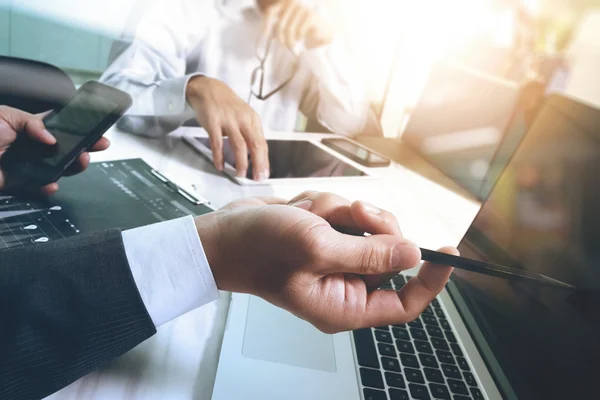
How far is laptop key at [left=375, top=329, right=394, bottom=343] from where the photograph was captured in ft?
1.16

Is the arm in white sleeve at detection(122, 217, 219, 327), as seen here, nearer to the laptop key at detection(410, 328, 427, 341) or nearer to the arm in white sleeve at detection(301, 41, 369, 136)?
the laptop key at detection(410, 328, 427, 341)

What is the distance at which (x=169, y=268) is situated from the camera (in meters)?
0.30

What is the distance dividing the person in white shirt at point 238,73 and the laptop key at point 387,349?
12.2 inches

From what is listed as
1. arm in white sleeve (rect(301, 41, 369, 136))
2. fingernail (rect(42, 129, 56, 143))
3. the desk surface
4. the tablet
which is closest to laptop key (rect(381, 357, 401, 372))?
the desk surface

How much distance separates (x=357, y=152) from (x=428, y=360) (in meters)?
0.45

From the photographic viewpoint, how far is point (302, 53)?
80 centimetres

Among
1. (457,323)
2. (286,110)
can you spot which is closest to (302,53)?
(286,110)

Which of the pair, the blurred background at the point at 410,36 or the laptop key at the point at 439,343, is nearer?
the laptop key at the point at 439,343

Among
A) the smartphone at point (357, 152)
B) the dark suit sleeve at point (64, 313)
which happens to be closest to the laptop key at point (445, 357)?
the dark suit sleeve at point (64, 313)

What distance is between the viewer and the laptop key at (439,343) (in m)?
0.36

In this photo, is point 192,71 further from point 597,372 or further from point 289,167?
point 597,372

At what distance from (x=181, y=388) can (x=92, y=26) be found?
56cm

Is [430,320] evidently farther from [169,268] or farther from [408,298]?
[169,268]

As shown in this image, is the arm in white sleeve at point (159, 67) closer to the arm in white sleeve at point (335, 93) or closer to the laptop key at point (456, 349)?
the arm in white sleeve at point (335, 93)
